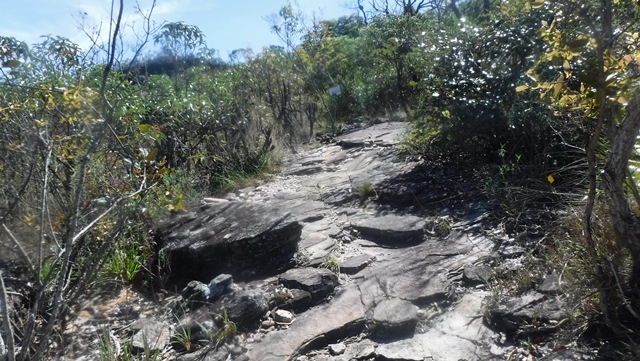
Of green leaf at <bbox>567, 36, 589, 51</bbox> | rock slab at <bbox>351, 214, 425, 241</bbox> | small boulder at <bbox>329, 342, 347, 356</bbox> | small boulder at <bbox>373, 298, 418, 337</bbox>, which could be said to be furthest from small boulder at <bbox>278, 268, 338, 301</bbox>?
green leaf at <bbox>567, 36, 589, 51</bbox>

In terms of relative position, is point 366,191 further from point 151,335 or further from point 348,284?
point 151,335

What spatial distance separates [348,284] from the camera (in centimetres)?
475

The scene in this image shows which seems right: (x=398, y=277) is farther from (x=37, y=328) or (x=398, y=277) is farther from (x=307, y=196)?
(x=307, y=196)

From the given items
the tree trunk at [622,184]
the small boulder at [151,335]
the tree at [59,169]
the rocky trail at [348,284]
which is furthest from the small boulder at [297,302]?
the tree trunk at [622,184]

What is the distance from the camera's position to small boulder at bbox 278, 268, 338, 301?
459cm

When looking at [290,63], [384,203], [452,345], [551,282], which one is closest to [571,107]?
[551,282]

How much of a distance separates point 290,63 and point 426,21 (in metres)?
4.08

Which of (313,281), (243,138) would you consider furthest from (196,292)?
(243,138)

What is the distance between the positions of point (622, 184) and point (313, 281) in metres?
2.21

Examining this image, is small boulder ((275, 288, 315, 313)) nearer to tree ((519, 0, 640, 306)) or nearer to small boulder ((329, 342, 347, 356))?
small boulder ((329, 342, 347, 356))

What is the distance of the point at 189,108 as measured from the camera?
8172 millimetres

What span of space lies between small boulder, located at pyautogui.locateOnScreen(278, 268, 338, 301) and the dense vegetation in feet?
4.07

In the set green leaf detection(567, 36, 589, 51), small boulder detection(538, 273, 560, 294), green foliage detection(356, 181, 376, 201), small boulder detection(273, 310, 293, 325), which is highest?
green leaf detection(567, 36, 589, 51)

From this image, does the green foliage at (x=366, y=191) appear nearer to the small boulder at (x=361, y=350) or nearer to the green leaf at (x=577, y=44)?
the small boulder at (x=361, y=350)
